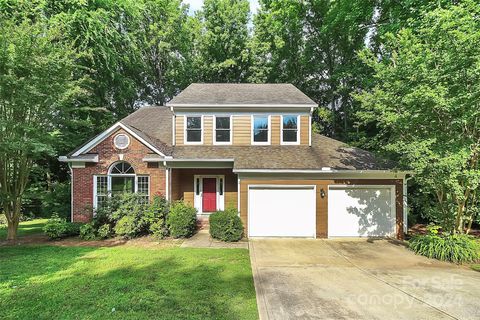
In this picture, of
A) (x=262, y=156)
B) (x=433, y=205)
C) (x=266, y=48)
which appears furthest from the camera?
(x=266, y=48)

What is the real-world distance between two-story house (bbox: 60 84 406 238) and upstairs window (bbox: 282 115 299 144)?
5cm

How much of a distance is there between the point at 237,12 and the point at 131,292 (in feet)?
81.4

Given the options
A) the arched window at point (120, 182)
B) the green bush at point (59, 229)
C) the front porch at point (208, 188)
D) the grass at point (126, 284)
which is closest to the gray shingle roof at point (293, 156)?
the front porch at point (208, 188)

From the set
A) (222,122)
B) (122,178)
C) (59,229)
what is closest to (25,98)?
(122,178)

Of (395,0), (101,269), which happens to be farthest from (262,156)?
(395,0)

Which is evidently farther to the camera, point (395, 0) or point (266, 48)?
point (266, 48)

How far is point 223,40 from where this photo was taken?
24.1 metres

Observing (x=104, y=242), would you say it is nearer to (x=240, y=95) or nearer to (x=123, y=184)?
(x=123, y=184)

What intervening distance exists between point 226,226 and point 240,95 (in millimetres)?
7320

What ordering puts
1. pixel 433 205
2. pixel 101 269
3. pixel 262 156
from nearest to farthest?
pixel 101 269
pixel 433 205
pixel 262 156

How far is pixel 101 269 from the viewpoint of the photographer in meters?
7.18

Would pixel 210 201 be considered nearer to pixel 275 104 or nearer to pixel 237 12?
pixel 275 104

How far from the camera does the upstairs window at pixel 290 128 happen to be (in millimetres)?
13555

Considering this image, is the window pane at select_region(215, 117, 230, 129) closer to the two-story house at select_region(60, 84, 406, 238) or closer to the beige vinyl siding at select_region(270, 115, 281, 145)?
the two-story house at select_region(60, 84, 406, 238)
